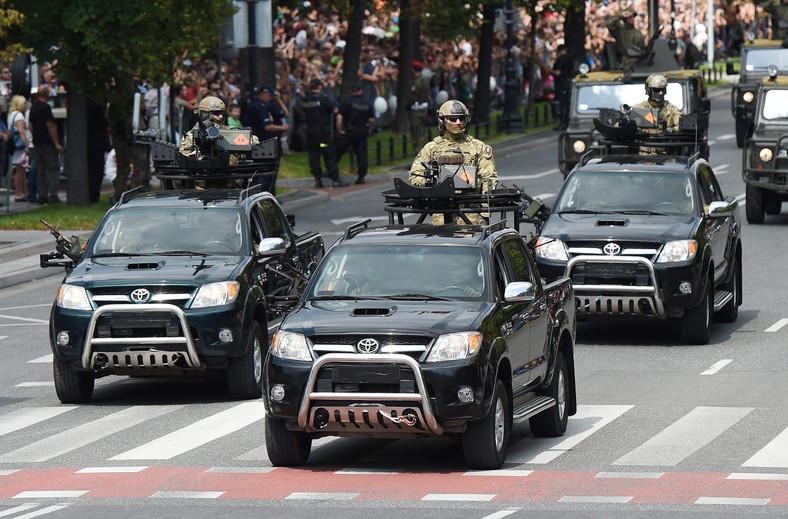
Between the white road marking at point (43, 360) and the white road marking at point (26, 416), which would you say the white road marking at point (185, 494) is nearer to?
the white road marking at point (26, 416)

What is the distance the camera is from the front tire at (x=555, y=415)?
525 inches

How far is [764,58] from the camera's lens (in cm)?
4312

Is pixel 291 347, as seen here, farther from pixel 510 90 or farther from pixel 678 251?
pixel 510 90

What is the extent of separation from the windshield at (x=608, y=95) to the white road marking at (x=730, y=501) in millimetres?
20995

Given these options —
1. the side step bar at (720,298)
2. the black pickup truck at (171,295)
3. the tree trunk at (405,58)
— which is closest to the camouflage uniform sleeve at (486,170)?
the black pickup truck at (171,295)

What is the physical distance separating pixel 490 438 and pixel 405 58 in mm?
32954

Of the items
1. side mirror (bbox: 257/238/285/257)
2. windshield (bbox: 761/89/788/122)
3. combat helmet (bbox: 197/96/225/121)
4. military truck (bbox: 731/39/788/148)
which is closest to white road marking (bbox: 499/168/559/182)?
military truck (bbox: 731/39/788/148)

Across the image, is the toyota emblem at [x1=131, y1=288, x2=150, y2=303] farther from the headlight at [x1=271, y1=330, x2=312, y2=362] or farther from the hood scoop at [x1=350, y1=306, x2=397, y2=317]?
the hood scoop at [x1=350, y1=306, x2=397, y2=317]

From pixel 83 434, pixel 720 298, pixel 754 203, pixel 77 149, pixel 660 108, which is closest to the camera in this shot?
pixel 83 434

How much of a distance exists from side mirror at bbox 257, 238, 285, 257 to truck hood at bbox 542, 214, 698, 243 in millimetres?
3848

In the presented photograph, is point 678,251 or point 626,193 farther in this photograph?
point 626,193

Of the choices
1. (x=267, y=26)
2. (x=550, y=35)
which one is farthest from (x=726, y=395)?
(x=550, y=35)

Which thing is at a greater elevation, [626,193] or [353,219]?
[626,193]

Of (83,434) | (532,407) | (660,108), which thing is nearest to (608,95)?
(660,108)
